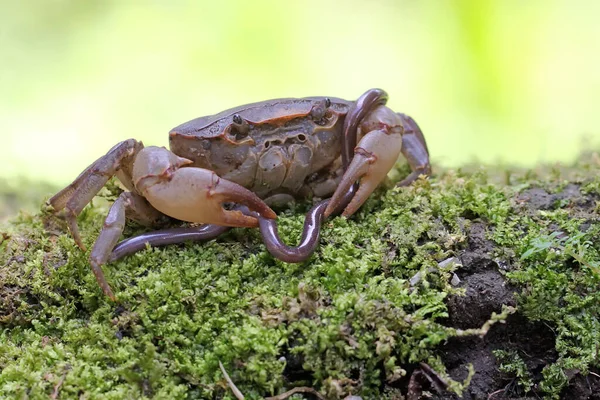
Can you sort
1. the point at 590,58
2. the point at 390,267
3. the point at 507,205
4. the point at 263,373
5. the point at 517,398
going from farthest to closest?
the point at 590,58 < the point at 507,205 < the point at 390,267 < the point at 517,398 < the point at 263,373

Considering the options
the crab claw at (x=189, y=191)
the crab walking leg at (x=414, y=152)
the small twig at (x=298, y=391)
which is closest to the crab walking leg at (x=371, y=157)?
the crab walking leg at (x=414, y=152)

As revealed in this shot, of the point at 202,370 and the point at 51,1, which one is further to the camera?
the point at 51,1

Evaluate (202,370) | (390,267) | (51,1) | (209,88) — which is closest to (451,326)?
(390,267)

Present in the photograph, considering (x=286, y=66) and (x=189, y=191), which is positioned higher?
(x=286, y=66)

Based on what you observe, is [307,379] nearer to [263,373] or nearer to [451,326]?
[263,373]

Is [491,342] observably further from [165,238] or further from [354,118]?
[165,238]

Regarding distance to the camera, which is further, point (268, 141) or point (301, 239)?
point (268, 141)

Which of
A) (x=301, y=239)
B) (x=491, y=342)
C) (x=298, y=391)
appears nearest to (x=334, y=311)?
(x=298, y=391)
